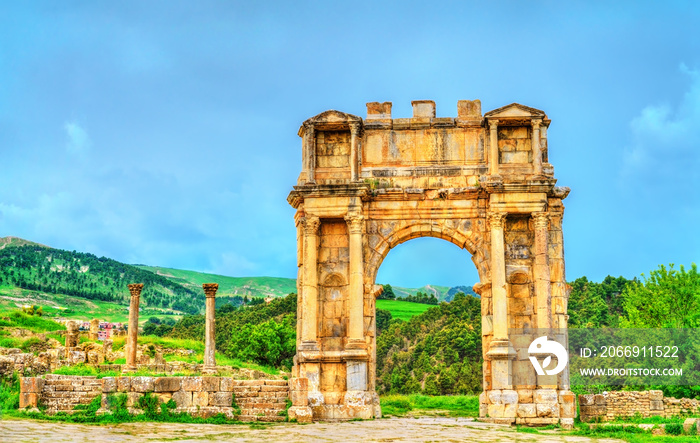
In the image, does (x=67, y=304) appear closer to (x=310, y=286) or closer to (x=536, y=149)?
(x=310, y=286)

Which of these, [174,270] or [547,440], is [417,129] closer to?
[547,440]

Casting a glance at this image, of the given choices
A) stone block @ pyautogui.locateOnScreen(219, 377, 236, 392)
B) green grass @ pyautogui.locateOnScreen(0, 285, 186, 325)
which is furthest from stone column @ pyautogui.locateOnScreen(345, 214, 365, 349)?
green grass @ pyautogui.locateOnScreen(0, 285, 186, 325)

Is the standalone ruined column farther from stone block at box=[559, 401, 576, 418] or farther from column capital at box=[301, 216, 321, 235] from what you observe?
stone block at box=[559, 401, 576, 418]

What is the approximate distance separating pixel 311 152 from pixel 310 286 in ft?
11.6

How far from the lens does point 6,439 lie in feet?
39.1

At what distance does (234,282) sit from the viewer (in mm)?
150125

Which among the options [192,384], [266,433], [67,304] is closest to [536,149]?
[266,433]

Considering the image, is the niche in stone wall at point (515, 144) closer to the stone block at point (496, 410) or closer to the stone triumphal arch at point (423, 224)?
the stone triumphal arch at point (423, 224)

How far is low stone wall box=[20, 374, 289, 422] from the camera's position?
1641 centimetres

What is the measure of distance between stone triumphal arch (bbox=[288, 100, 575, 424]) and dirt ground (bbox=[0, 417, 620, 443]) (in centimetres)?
225

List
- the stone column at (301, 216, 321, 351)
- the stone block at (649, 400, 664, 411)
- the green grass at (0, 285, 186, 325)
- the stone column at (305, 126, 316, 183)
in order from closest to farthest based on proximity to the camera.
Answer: the stone column at (301, 216, 321, 351) < the stone column at (305, 126, 316, 183) < the stone block at (649, 400, 664, 411) < the green grass at (0, 285, 186, 325)

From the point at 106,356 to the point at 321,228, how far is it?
16.5m

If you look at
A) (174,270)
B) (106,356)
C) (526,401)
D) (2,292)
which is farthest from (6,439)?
(174,270)

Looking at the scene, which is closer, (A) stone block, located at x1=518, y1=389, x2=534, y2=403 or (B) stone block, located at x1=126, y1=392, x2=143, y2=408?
(B) stone block, located at x1=126, y1=392, x2=143, y2=408
